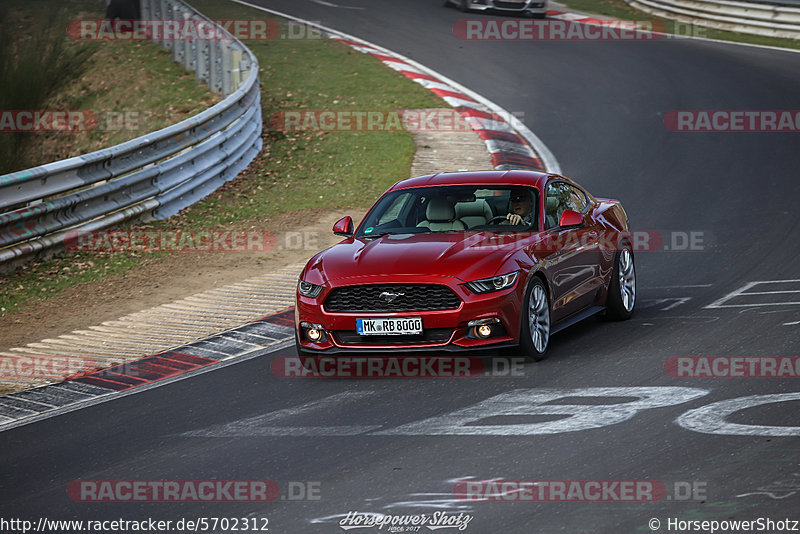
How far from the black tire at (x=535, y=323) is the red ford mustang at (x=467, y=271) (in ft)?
0.04

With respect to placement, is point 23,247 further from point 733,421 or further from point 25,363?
point 733,421

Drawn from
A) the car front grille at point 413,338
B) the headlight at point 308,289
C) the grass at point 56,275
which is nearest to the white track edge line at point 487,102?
the grass at point 56,275

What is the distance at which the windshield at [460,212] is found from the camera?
994 centimetres

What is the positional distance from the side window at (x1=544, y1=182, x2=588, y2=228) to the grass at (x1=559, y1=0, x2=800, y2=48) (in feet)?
64.1

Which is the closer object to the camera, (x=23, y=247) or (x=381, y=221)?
(x=381, y=221)

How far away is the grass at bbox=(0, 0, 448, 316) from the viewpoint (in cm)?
1335

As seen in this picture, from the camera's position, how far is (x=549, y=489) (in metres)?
6.10

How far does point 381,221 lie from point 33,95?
29.6ft

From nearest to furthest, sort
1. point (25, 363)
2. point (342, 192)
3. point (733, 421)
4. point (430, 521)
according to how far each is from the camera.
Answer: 1. point (430, 521)
2. point (733, 421)
3. point (25, 363)
4. point (342, 192)

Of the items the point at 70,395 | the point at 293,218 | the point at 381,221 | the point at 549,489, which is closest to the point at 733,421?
the point at 549,489
